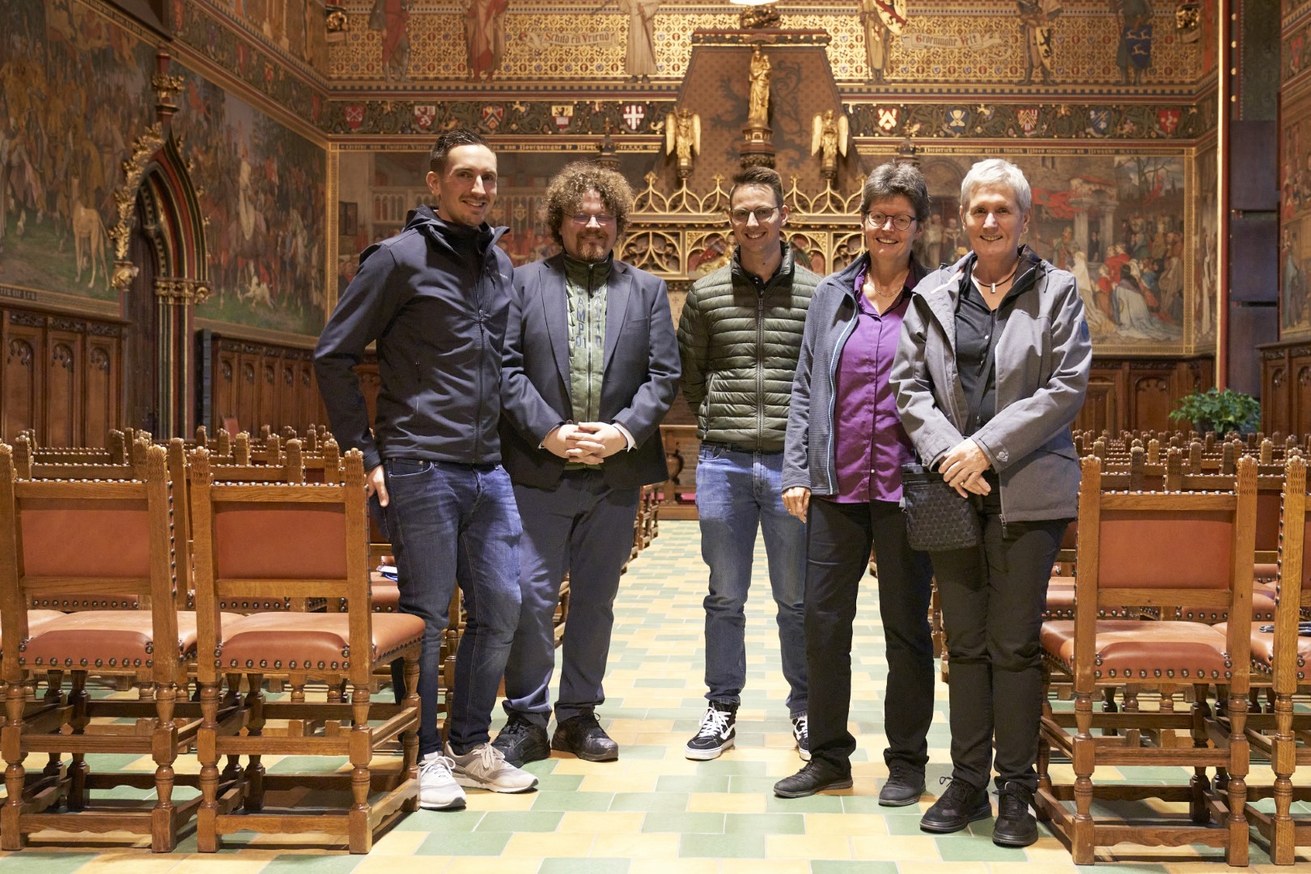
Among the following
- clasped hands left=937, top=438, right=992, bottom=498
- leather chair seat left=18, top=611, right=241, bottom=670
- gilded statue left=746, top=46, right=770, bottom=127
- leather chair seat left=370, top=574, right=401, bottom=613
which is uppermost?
gilded statue left=746, top=46, right=770, bottom=127

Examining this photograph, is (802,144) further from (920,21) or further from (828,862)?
(828,862)

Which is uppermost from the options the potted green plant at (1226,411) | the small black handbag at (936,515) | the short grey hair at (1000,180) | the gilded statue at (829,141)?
the gilded statue at (829,141)

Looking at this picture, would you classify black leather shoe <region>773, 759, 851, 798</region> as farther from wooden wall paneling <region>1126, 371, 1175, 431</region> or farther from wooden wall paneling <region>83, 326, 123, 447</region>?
wooden wall paneling <region>1126, 371, 1175, 431</region>

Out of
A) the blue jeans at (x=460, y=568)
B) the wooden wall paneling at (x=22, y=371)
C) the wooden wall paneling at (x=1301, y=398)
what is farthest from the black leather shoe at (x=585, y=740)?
the wooden wall paneling at (x=1301, y=398)

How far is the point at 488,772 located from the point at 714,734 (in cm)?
88

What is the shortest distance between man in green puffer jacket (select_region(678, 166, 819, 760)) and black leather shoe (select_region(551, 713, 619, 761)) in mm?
324

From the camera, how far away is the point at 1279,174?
14.7 m

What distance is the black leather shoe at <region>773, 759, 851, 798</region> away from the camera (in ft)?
12.5

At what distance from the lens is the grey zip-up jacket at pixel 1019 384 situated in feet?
10.9

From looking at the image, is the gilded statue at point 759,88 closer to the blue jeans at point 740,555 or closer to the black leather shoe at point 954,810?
the blue jeans at point 740,555

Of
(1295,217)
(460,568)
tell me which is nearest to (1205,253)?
(1295,217)

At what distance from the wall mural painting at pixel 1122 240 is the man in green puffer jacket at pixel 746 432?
548 inches

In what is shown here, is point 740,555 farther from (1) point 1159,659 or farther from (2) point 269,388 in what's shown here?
(2) point 269,388

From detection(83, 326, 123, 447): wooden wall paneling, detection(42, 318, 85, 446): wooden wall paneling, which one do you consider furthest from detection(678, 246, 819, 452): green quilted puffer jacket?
detection(83, 326, 123, 447): wooden wall paneling
